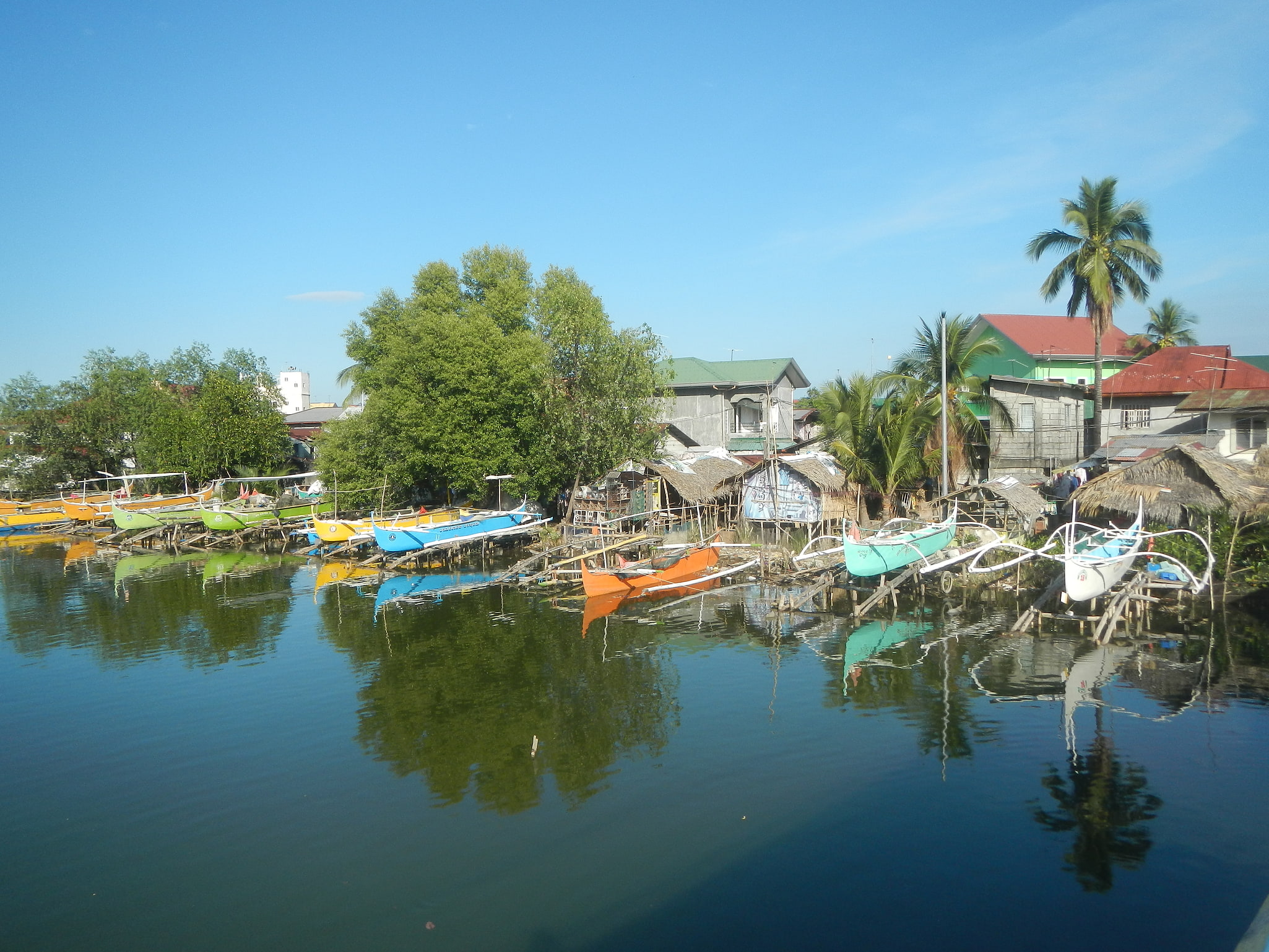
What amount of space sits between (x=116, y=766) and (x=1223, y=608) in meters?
19.4

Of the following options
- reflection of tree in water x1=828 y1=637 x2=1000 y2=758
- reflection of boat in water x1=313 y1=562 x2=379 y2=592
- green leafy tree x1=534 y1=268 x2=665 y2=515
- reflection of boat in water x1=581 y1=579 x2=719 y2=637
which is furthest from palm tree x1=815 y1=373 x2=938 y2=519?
reflection of boat in water x1=313 y1=562 x2=379 y2=592

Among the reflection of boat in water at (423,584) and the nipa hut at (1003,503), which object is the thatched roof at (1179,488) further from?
the reflection of boat in water at (423,584)

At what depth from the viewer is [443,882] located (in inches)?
321

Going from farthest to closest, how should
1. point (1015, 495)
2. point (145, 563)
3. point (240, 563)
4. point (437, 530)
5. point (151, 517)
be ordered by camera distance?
1. point (151, 517)
2. point (145, 563)
3. point (240, 563)
4. point (437, 530)
5. point (1015, 495)

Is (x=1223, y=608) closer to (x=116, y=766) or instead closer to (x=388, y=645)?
(x=388, y=645)

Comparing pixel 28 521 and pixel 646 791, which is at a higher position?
pixel 28 521

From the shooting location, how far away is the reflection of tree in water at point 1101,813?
823cm

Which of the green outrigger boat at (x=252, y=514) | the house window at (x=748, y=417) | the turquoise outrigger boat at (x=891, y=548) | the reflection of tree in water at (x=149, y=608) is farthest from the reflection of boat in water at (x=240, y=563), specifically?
the house window at (x=748, y=417)

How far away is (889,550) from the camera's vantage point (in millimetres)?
17719

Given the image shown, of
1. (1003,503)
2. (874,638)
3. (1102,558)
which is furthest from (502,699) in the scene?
(1003,503)

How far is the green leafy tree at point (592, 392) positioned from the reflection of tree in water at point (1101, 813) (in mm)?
19083

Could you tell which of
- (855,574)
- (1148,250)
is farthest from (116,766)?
(1148,250)

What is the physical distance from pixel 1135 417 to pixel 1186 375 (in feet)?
7.50

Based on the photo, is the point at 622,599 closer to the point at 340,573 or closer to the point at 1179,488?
the point at 340,573
